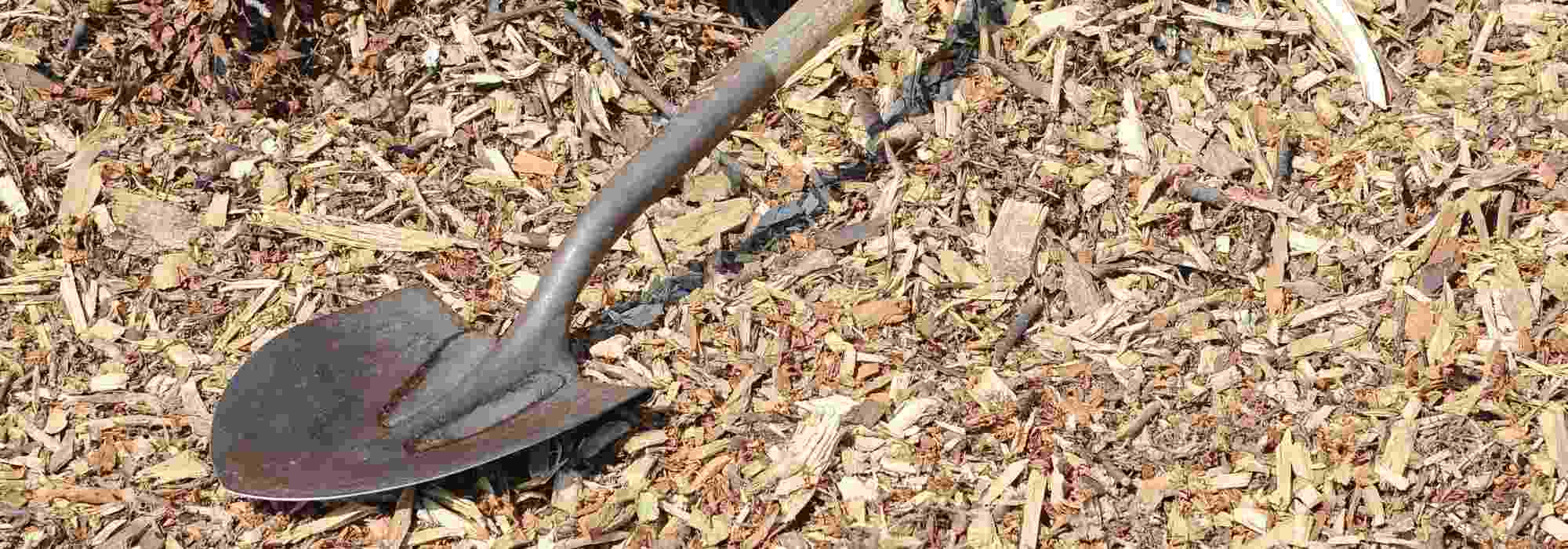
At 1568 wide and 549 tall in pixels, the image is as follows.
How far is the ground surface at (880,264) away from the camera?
3.29m

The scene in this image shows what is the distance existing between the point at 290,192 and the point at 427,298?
73cm

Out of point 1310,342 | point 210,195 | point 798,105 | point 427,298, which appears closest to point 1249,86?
point 1310,342

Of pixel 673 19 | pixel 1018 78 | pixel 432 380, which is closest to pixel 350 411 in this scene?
pixel 432 380

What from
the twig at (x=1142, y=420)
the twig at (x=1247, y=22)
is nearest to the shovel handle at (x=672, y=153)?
the twig at (x=1247, y=22)

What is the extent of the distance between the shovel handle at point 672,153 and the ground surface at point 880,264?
0.27 metres

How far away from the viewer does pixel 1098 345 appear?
354cm

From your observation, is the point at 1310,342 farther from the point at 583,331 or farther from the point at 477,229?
the point at 477,229

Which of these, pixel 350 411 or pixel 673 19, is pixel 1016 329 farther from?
pixel 350 411

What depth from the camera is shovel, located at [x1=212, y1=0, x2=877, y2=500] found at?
124 inches

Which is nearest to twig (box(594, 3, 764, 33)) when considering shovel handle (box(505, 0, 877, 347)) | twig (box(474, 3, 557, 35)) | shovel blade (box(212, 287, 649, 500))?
twig (box(474, 3, 557, 35))

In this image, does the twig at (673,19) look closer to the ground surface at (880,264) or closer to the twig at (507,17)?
the ground surface at (880,264)

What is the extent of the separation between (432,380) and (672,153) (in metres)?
0.90

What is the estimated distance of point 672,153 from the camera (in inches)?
140

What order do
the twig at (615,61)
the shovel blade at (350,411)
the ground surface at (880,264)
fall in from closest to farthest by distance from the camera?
the shovel blade at (350,411) < the ground surface at (880,264) < the twig at (615,61)
